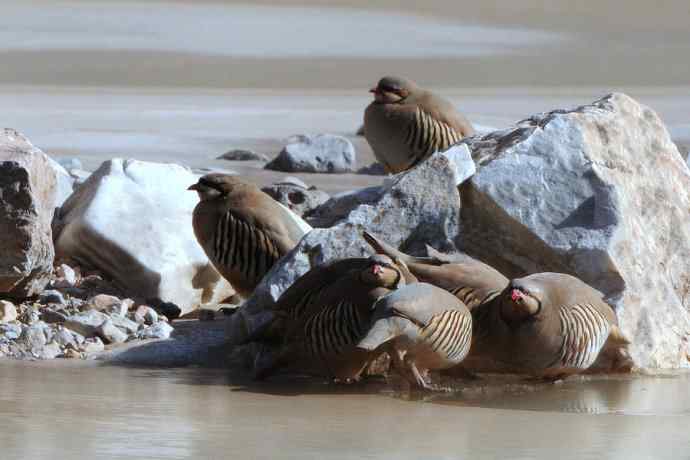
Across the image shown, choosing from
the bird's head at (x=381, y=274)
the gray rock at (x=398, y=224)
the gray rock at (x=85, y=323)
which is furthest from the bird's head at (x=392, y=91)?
the bird's head at (x=381, y=274)

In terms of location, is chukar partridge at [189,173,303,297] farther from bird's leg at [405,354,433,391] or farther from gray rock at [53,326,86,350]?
bird's leg at [405,354,433,391]

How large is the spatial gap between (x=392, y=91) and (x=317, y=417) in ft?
18.5

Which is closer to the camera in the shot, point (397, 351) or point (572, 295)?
point (397, 351)

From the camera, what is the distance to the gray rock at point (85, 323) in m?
7.02

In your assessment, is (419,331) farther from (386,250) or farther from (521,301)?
(386,250)

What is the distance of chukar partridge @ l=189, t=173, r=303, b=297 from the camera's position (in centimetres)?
761

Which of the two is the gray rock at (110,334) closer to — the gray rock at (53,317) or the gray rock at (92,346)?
the gray rock at (92,346)

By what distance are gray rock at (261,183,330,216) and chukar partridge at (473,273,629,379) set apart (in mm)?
3368

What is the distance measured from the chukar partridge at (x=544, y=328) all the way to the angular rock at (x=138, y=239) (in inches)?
85.3

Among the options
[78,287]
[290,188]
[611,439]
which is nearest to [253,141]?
[290,188]

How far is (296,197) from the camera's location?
984 cm

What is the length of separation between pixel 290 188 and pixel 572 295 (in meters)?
3.73

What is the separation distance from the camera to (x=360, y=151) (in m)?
14.6

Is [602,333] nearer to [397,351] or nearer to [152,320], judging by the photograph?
[397,351]
